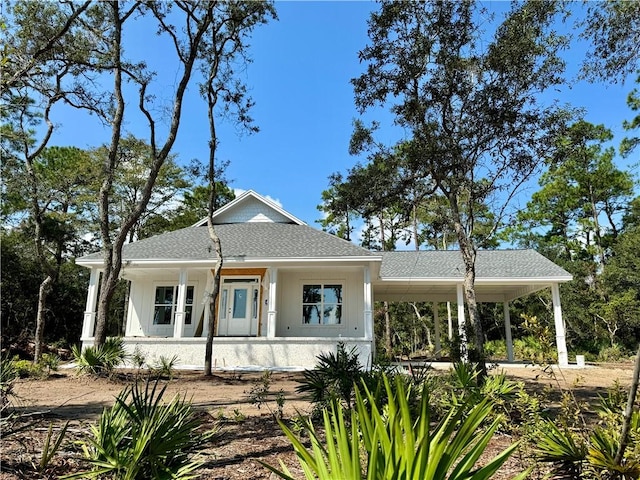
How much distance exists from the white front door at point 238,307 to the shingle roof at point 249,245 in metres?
1.73

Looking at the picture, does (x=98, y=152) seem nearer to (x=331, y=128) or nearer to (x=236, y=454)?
(x=331, y=128)

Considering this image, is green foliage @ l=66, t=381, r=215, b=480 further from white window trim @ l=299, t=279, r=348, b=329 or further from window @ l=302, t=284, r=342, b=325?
window @ l=302, t=284, r=342, b=325

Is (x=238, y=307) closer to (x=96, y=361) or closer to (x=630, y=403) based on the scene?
(x=96, y=361)

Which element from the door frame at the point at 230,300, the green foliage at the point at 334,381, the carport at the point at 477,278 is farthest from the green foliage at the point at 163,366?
the carport at the point at 477,278

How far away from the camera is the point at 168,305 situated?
59.3 ft

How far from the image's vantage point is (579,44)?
8406 mm

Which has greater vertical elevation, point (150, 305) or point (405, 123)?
point (405, 123)

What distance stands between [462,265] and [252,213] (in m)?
9.88

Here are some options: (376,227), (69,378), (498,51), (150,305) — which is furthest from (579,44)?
(376,227)

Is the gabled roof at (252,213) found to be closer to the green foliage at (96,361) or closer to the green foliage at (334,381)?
the green foliage at (96,361)

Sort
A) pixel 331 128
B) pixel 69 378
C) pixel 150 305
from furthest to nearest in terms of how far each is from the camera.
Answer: pixel 150 305 → pixel 331 128 → pixel 69 378

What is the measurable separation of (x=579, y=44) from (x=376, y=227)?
26101 millimetres

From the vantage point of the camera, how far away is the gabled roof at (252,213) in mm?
19672

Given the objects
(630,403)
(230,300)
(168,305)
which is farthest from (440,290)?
(630,403)
